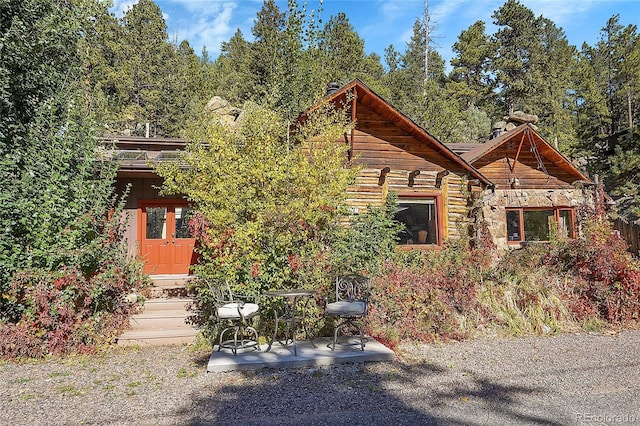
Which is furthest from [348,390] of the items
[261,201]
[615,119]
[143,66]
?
[143,66]

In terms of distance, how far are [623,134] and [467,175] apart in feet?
31.0

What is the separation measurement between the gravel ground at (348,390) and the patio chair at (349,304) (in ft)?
2.15

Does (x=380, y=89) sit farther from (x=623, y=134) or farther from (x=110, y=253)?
(x=110, y=253)

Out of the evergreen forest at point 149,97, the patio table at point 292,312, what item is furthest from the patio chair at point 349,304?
the evergreen forest at point 149,97

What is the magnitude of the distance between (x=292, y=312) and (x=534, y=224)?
11136 millimetres

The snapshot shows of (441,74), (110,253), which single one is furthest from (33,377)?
(441,74)

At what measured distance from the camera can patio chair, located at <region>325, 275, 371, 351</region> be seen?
5469 millimetres

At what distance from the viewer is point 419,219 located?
36.7 ft

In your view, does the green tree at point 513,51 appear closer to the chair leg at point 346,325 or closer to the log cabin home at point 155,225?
the log cabin home at point 155,225

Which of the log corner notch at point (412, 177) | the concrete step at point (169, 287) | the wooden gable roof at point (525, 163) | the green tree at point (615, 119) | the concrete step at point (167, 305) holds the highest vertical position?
the green tree at point (615, 119)

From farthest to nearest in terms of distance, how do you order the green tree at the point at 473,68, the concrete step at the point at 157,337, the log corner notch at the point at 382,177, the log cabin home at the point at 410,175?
1. the green tree at the point at 473,68
2. the log cabin home at the point at 410,175
3. the log corner notch at the point at 382,177
4. the concrete step at the point at 157,337

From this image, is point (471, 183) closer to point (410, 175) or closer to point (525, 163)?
point (410, 175)

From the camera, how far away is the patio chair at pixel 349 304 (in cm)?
547

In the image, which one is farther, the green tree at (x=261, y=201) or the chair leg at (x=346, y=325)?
the green tree at (x=261, y=201)
